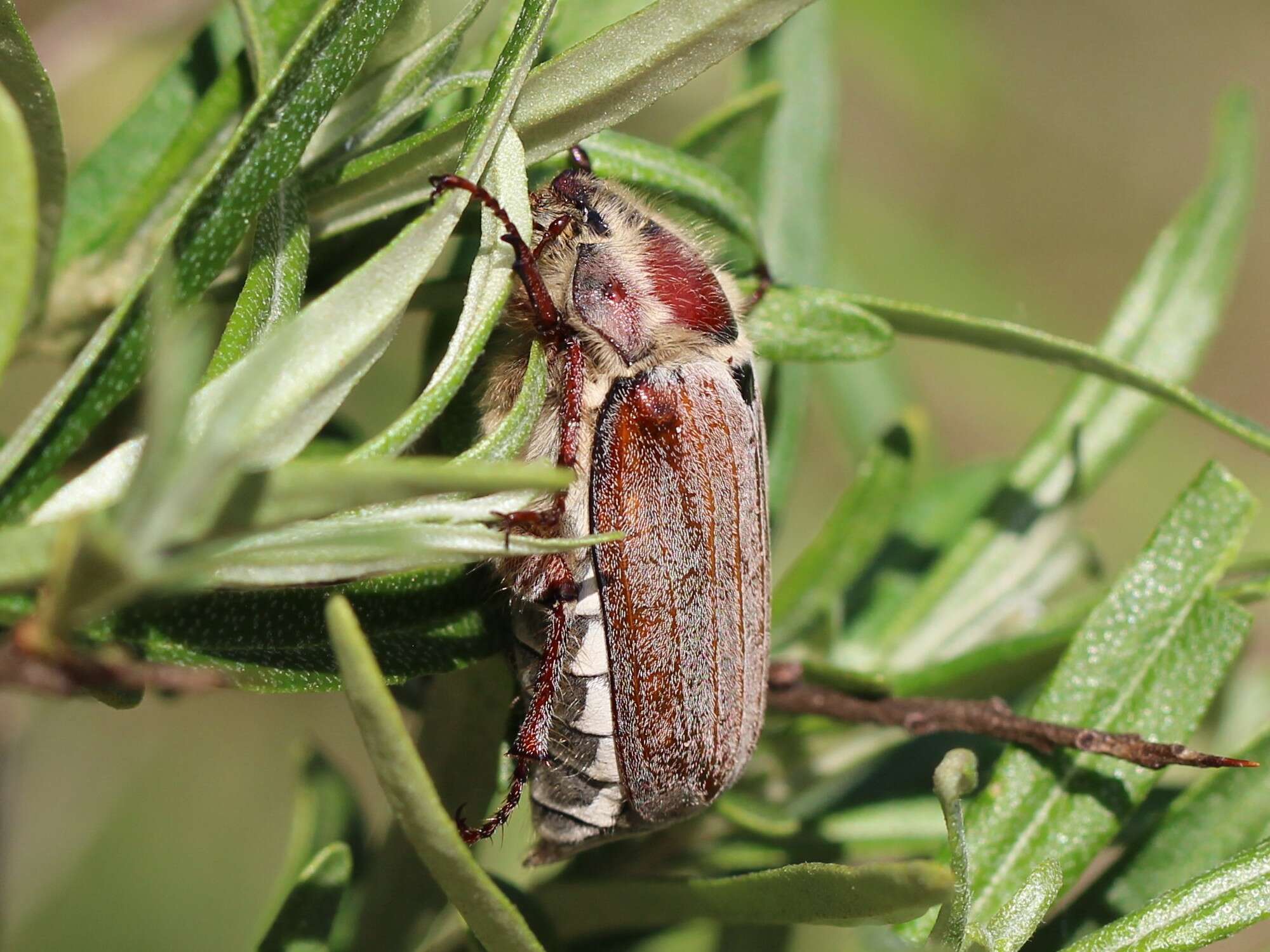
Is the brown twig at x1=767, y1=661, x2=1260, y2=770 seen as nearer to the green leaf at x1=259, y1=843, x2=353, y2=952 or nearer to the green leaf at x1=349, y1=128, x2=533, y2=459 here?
the green leaf at x1=259, y1=843, x2=353, y2=952

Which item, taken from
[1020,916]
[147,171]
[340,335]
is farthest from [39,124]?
[1020,916]

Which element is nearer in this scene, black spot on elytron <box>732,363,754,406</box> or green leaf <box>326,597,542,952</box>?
green leaf <box>326,597,542,952</box>

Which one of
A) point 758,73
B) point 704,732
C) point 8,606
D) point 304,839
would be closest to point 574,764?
point 704,732

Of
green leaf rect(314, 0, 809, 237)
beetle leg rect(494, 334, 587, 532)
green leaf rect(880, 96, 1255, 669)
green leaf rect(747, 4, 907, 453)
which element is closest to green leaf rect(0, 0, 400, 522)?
green leaf rect(314, 0, 809, 237)

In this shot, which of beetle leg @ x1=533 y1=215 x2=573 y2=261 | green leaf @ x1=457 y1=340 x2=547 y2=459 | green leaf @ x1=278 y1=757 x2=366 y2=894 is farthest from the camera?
beetle leg @ x1=533 y1=215 x2=573 y2=261

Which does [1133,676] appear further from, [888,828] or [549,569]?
[549,569]

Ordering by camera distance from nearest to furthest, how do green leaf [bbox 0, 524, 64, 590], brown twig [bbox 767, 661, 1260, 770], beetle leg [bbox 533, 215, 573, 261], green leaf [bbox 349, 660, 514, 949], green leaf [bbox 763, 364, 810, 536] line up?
green leaf [bbox 0, 524, 64, 590], brown twig [bbox 767, 661, 1260, 770], green leaf [bbox 349, 660, 514, 949], beetle leg [bbox 533, 215, 573, 261], green leaf [bbox 763, 364, 810, 536]
